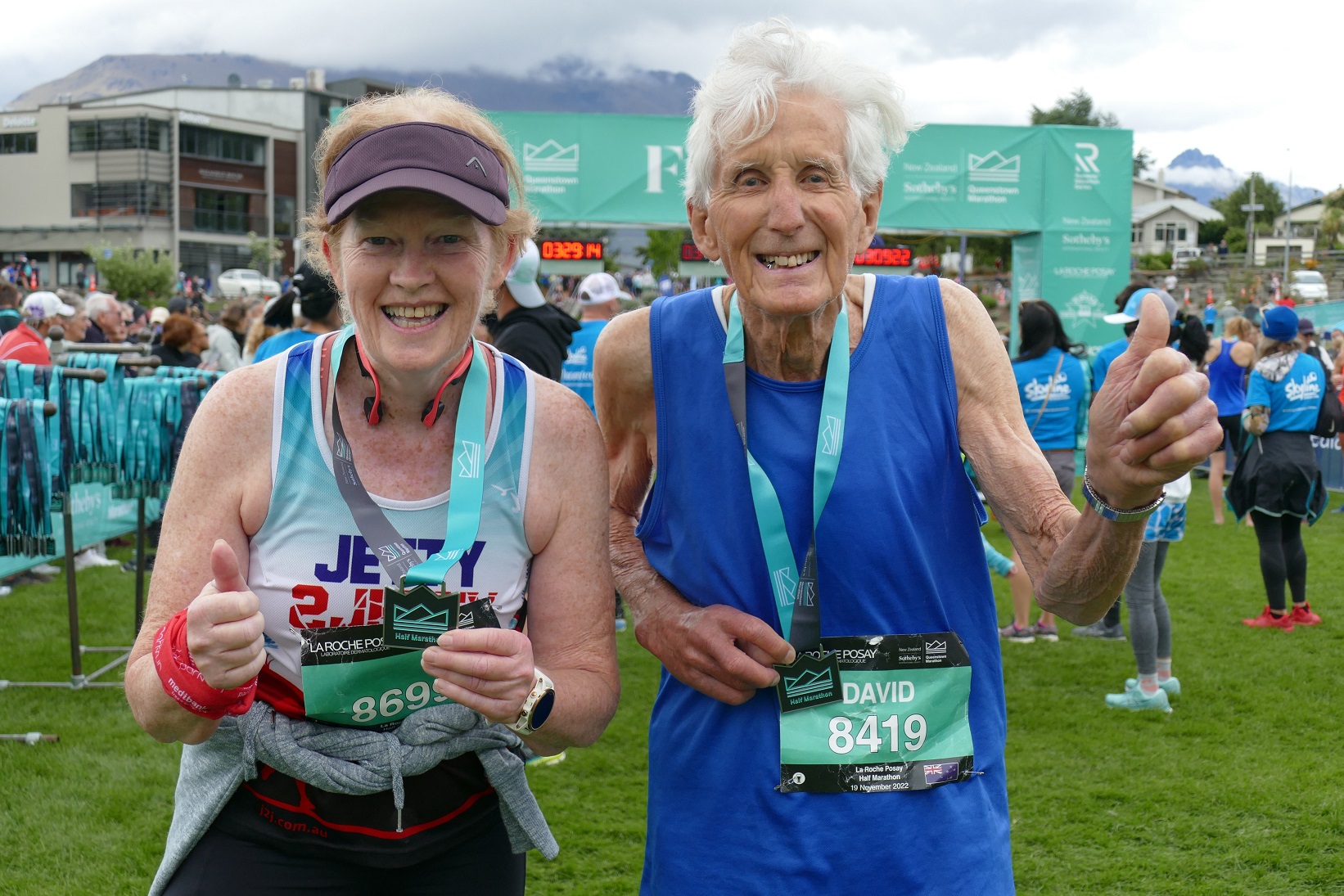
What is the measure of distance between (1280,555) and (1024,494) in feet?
22.9

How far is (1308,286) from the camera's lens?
4034 centimetres

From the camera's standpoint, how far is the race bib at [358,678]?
177 centimetres

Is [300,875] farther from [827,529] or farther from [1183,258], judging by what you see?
[1183,258]

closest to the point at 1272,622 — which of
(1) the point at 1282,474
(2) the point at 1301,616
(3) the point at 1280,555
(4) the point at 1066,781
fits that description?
(2) the point at 1301,616

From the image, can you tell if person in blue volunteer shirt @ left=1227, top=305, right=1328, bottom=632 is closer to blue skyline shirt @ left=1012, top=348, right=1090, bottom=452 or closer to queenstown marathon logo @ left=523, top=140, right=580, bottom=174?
blue skyline shirt @ left=1012, top=348, right=1090, bottom=452

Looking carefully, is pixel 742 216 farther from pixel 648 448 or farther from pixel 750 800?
pixel 750 800

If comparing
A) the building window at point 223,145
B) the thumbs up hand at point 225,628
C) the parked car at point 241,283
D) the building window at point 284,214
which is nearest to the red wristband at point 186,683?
the thumbs up hand at point 225,628

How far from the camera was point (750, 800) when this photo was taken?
6.33 feet

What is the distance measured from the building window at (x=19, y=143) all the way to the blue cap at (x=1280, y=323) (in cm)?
6657

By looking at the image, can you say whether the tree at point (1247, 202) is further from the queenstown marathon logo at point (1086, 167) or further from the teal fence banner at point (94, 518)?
the teal fence banner at point (94, 518)

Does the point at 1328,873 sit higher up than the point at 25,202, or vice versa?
the point at 25,202

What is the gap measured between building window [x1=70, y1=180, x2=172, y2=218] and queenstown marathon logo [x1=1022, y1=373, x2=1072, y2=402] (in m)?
61.0

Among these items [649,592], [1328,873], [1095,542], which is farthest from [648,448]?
[1328,873]

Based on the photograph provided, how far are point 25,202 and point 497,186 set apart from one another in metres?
69.4
